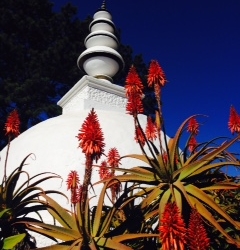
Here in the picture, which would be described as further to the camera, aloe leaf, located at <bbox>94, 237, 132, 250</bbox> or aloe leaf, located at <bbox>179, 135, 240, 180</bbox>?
aloe leaf, located at <bbox>179, 135, 240, 180</bbox>

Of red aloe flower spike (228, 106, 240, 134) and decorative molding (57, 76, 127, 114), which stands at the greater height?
decorative molding (57, 76, 127, 114)

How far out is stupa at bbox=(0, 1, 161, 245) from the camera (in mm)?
5734

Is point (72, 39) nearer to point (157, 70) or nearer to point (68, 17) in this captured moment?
point (68, 17)

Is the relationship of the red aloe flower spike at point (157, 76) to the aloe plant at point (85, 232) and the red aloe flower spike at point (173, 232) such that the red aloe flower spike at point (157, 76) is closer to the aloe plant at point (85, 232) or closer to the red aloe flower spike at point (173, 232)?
the aloe plant at point (85, 232)

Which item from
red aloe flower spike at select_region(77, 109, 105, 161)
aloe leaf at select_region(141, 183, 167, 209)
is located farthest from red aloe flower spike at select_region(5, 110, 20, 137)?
aloe leaf at select_region(141, 183, 167, 209)

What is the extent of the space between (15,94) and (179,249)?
18626 millimetres

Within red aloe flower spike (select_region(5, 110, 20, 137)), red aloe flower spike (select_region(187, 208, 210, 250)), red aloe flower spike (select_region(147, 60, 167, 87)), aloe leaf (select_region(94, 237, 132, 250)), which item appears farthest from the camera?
red aloe flower spike (select_region(5, 110, 20, 137))

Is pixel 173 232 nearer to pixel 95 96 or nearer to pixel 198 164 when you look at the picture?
pixel 198 164

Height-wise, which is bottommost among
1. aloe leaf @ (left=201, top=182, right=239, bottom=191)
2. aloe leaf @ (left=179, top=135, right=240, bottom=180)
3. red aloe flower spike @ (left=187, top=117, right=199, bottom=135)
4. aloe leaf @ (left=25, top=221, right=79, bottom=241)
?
aloe leaf @ (left=25, top=221, right=79, bottom=241)

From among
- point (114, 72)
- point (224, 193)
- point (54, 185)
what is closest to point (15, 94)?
point (114, 72)

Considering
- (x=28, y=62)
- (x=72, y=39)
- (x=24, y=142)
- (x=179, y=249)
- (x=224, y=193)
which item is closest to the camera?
(x=179, y=249)

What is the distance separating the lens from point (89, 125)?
257 cm

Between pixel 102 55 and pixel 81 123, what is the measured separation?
292 centimetres

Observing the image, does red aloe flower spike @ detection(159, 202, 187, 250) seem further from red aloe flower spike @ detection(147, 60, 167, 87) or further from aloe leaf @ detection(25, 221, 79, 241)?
red aloe flower spike @ detection(147, 60, 167, 87)
